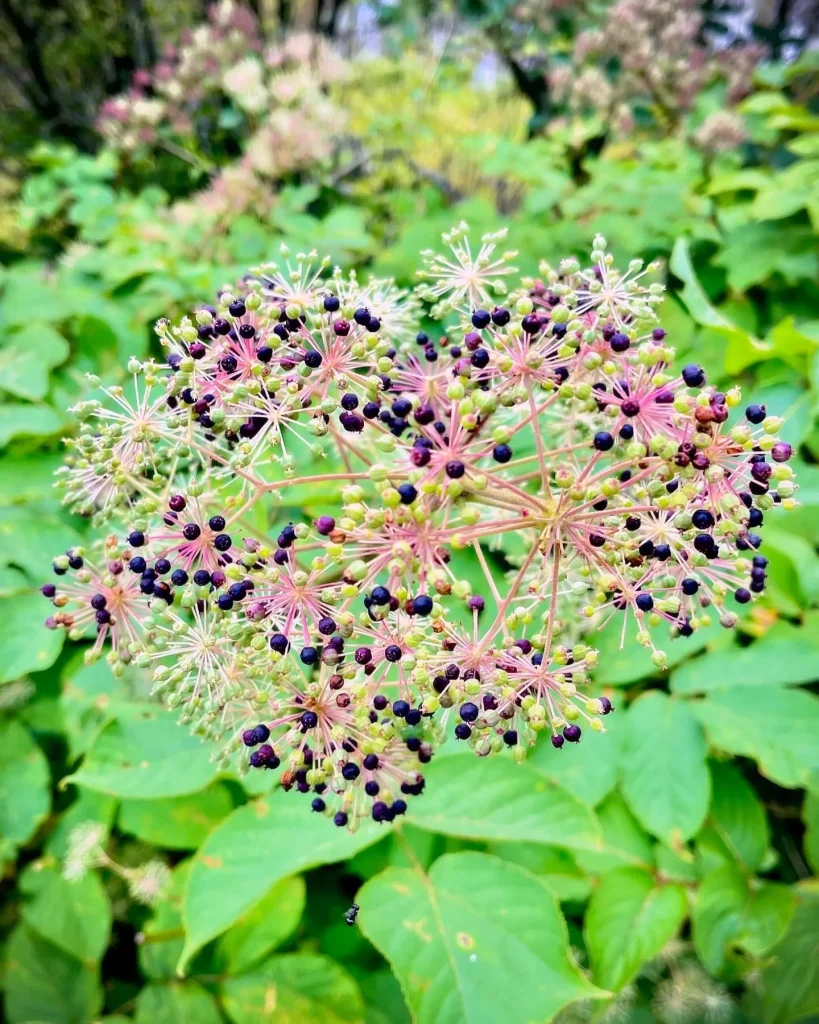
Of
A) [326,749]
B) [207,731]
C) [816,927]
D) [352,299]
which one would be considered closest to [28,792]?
[207,731]

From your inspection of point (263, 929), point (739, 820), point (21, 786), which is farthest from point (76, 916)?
point (739, 820)

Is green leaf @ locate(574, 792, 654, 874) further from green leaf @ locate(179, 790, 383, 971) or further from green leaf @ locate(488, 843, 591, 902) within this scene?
green leaf @ locate(179, 790, 383, 971)

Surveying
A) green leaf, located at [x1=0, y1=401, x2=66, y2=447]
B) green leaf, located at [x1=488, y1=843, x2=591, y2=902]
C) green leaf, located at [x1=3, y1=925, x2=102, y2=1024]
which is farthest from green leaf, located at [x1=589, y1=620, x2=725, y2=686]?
green leaf, located at [x1=0, y1=401, x2=66, y2=447]

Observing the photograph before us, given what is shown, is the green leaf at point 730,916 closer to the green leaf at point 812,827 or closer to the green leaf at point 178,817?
the green leaf at point 812,827

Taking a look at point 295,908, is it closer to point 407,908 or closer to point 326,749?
point 407,908

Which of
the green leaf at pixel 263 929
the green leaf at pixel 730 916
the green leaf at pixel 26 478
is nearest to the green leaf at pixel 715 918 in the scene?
the green leaf at pixel 730 916

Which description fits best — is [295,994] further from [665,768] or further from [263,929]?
[665,768]
